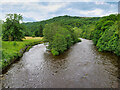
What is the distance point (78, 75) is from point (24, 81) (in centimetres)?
869

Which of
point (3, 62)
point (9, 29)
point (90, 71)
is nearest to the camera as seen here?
point (90, 71)

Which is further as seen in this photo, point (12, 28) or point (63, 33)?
point (12, 28)

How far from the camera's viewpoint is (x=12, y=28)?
1764 inches

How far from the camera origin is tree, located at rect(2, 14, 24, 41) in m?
44.8

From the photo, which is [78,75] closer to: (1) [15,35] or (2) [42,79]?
(2) [42,79]

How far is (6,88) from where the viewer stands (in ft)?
41.8

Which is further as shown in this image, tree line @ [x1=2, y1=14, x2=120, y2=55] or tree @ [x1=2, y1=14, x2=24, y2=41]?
tree @ [x1=2, y1=14, x2=24, y2=41]

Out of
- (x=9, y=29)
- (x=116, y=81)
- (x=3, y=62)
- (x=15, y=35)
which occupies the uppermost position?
(x=9, y=29)

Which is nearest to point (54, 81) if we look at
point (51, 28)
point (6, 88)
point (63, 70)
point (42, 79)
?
point (42, 79)

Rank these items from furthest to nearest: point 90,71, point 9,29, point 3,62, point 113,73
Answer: point 9,29 → point 3,62 → point 90,71 → point 113,73

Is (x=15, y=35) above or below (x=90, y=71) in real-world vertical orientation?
above

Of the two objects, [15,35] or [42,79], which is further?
[15,35]

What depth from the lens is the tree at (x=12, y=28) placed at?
147ft

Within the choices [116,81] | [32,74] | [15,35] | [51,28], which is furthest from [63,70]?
[15,35]
